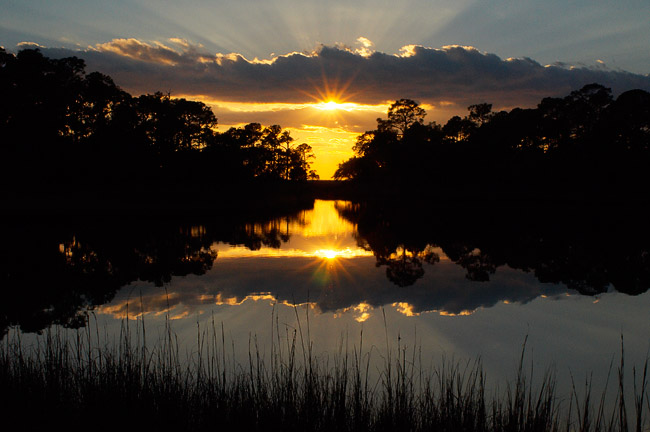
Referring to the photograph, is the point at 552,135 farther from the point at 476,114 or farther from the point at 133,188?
the point at 133,188

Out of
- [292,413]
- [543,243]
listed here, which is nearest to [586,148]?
[543,243]

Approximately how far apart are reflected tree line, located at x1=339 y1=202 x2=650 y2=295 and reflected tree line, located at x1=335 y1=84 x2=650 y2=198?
64.1 feet

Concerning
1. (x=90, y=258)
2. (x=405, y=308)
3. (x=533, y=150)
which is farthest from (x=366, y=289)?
(x=533, y=150)

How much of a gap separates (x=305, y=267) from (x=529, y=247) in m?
11.1

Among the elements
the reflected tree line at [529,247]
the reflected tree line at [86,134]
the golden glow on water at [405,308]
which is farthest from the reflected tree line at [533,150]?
the golden glow on water at [405,308]

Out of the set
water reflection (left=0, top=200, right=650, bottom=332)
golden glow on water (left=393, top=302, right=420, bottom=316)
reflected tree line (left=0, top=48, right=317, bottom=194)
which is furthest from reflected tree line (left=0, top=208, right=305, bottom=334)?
reflected tree line (left=0, top=48, right=317, bottom=194)

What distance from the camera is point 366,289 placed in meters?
13.6

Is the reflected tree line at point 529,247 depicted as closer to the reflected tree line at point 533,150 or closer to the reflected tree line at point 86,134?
the reflected tree line at point 533,150

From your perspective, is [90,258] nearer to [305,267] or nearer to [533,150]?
[305,267]

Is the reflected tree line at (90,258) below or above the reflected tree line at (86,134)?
below

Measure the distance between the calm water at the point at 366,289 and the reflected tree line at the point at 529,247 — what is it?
11cm

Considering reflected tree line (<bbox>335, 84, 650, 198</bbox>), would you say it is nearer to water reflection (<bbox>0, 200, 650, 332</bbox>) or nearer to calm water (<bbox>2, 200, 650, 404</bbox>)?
water reflection (<bbox>0, 200, 650, 332</bbox>)

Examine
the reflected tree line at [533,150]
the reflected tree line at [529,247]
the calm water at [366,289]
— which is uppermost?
the reflected tree line at [533,150]

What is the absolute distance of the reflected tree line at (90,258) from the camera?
11.3 meters
